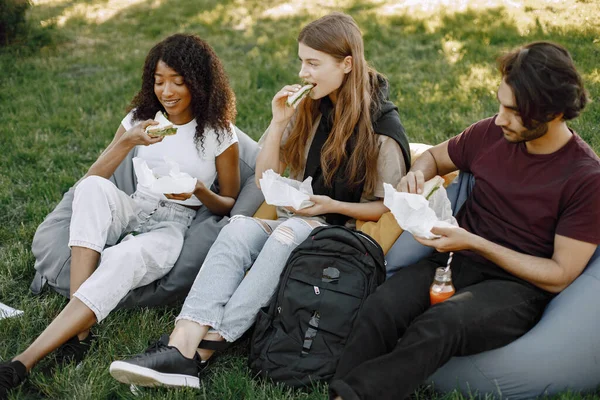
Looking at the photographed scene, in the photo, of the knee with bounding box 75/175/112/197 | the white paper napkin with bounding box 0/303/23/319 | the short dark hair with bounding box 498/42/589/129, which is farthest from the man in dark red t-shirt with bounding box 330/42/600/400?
the white paper napkin with bounding box 0/303/23/319

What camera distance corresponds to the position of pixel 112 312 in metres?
3.71

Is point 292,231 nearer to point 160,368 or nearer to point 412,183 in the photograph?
point 412,183

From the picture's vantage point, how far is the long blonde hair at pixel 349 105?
3529 mm

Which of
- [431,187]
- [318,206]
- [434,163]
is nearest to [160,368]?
[318,206]

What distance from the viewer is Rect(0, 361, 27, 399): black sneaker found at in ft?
9.82

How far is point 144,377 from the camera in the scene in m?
2.92

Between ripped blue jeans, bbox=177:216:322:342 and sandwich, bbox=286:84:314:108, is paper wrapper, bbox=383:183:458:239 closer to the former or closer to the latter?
ripped blue jeans, bbox=177:216:322:342

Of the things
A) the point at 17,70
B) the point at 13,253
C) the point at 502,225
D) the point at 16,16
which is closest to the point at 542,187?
the point at 502,225

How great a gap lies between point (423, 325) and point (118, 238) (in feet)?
6.03

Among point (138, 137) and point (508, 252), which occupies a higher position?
point (138, 137)

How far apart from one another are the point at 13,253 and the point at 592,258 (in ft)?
11.2

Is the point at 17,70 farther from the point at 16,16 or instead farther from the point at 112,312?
the point at 112,312

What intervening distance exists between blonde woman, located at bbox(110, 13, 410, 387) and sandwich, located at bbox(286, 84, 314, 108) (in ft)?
0.12

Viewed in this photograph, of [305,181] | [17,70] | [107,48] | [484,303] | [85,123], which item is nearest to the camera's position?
[484,303]
